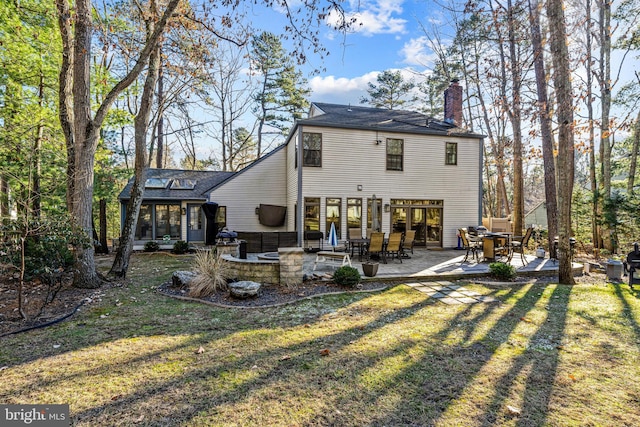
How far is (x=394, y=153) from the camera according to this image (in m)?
12.8

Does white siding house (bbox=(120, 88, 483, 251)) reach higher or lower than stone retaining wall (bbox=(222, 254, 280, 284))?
higher

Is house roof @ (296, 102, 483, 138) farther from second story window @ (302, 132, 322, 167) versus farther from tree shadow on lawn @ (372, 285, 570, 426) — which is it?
tree shadow on lawn @ (372, 285, 570, 426)

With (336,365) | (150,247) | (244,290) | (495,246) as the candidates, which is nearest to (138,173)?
(244,290)

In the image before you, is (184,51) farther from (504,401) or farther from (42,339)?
(504,401)

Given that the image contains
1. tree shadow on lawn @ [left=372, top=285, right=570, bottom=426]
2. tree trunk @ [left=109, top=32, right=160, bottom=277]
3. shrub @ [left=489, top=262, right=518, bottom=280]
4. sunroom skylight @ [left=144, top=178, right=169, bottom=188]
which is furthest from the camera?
sunroom skylight @ [left=144, top=178, right=169, bottom=188]

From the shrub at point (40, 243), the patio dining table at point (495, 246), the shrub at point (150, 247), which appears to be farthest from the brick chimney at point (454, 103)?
the shrub at point (40, 243)

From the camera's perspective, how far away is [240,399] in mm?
2588

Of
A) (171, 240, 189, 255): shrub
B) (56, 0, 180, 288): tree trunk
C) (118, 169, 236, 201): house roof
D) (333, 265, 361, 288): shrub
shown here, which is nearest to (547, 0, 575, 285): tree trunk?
(333, 265, 361, 288): shrub

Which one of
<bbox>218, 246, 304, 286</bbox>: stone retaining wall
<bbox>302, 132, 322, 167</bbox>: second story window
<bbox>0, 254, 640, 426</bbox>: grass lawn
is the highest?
<bbox>302, 132, 322, 167</bbox>: second story window

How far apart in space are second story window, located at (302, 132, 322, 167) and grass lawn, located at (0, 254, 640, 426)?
7505mm

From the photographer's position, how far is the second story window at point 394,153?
12719mm

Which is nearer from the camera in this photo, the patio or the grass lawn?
the grass lawn

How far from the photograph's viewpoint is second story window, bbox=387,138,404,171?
501 inches

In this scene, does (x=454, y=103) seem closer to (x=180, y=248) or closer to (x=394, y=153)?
(x=394, y=153)
